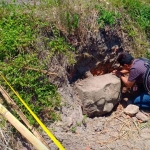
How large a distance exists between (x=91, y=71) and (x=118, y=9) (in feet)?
4.46

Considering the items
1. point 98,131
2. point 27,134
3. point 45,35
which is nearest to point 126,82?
point 98,131

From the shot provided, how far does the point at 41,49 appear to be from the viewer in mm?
4535

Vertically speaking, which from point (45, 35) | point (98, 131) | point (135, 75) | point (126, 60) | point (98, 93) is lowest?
point (98, 131)

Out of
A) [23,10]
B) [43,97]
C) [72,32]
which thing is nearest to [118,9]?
[72,32]

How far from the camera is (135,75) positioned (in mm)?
4926

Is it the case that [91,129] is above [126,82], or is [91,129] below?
below

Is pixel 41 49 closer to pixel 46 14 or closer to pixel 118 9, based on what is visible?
pixel 46 14

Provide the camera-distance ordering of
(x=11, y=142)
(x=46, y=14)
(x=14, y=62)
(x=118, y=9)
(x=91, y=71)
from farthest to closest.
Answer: (x=118, y=9)
(x=91, y=71)
(x=46, y=14)
(x=14, y=62)
(x=11, y=142)

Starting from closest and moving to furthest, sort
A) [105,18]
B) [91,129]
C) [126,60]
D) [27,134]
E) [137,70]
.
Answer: [27,134] < [91,129] < [137,70] < [126,60] < [105,18]

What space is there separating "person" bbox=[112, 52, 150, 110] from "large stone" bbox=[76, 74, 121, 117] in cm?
17

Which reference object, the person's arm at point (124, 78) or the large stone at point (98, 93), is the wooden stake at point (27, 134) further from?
the person's arm at point (124, 78)

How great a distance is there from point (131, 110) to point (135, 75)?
55 cm

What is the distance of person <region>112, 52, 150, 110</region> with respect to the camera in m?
4.90

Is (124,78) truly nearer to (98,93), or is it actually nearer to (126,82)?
(126,82)
